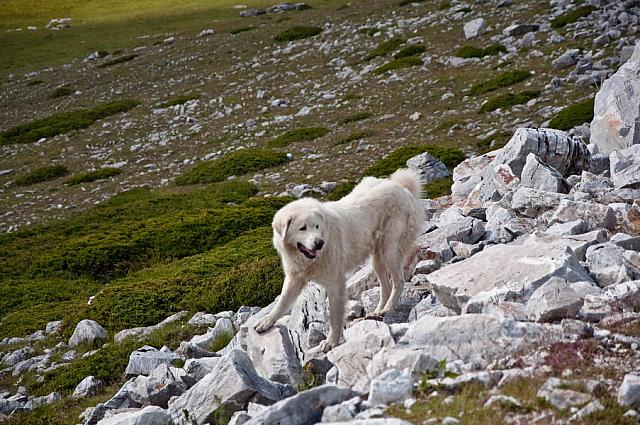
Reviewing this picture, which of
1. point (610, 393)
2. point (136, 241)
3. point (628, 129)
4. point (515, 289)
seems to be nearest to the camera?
point (610, 393)

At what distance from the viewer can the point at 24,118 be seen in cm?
4606

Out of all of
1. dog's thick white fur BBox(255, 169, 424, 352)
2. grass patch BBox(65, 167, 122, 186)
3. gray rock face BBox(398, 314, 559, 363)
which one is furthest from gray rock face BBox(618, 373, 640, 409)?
grass patch BBox(65, 167, 122, 186)

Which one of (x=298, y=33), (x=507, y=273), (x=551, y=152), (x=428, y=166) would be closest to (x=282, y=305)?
(x=507, y=273)

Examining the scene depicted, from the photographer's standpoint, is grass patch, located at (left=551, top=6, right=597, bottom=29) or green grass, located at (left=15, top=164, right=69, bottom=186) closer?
green grass, located at (left=15, top=164, right=69, bottom=186)

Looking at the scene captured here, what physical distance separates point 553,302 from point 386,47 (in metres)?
35.7

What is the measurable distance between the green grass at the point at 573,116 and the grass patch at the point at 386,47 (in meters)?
18.3

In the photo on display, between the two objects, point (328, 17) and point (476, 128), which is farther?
point (328, 17)

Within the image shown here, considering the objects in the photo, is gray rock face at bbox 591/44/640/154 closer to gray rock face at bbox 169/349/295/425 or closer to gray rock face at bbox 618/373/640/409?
gray rock face at bbox 169/349/295/425

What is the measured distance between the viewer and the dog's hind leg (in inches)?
435

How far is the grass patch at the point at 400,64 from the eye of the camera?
37.2 m

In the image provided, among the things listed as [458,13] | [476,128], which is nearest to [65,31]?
[458,13]

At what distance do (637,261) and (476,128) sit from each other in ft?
59.3

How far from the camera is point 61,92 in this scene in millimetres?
51094

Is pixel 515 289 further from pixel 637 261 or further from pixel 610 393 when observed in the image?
pixel 610 393
